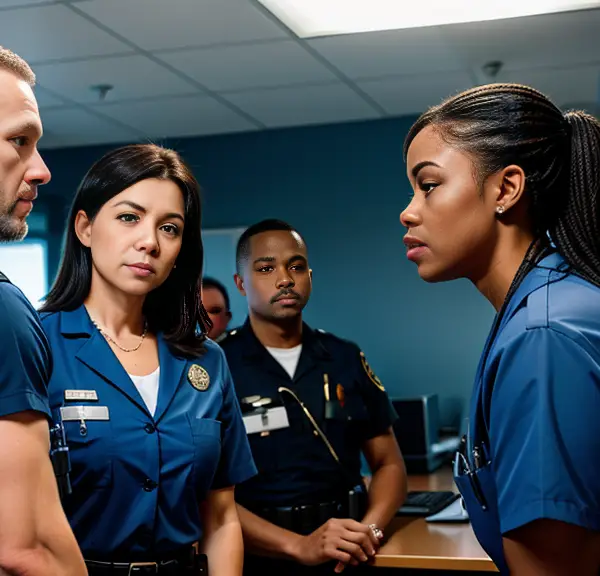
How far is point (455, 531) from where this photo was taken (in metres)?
2.56

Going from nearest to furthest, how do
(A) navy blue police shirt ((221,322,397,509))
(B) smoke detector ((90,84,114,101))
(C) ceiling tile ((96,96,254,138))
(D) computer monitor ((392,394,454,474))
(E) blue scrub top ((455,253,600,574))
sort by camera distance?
(E) blue scrub top ((455,253,600,574))
(A) navy blue police shirt ((221,322,397,509))
(D) computer monitor ((392,394,454,474))
(B) smoke detector ((90,84,114,101))
(C) ceiling tile ((96,96,254,138))

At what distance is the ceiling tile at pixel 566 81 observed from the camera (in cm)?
430

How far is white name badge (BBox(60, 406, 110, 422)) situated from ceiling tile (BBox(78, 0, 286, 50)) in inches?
Result: 80.8

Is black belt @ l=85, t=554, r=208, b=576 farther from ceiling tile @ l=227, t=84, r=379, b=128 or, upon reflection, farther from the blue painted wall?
the blue painted wall

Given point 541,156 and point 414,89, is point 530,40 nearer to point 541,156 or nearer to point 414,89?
point 414,89

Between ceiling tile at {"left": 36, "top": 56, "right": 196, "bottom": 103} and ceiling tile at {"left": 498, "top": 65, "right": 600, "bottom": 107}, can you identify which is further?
ceiling tile at {"left": 498, "top": 65, "right": 600, "bottom": 107}

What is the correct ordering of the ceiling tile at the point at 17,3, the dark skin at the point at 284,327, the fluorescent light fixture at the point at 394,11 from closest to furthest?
the dark skin at the point at 284,327
the ceiling tile at the point at 17,3
the fluorescent light fixture at the point at 394,11

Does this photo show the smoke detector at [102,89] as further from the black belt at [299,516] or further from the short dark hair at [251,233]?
the black belt at [299,516]

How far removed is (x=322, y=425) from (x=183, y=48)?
203 centimetres

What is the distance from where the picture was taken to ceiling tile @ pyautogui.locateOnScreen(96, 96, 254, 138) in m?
4.75

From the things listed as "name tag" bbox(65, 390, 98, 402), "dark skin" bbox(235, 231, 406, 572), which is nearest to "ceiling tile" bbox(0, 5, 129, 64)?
"dark skin" bbox(235, 231, 406, 572)

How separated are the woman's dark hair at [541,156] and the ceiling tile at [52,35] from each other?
2.49 meters

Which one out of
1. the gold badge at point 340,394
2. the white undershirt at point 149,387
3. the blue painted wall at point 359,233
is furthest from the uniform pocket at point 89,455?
the blue painted wall at point 359,233

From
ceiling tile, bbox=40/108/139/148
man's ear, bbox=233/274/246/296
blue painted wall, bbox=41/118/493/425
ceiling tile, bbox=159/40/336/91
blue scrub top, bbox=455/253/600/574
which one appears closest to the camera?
blue scrub top, bbox=455/253/600/574
